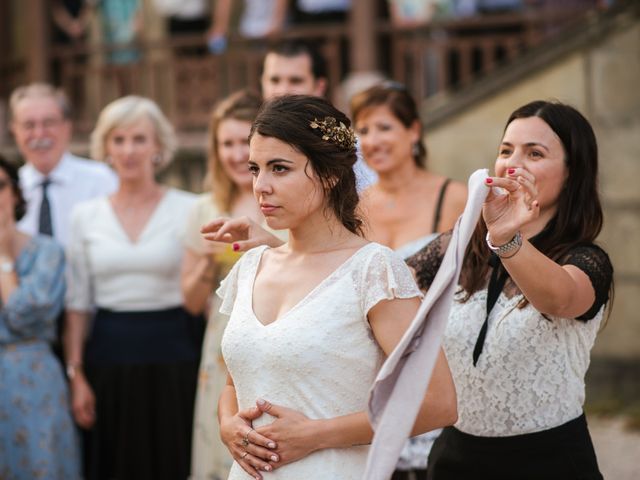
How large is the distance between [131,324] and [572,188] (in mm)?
2680

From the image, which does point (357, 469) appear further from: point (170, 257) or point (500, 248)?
point (170, 257)

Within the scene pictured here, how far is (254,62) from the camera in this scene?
10539 millimetres

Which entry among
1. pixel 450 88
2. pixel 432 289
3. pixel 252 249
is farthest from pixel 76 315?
pixel 450 88

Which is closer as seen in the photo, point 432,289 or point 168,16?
point 432,289

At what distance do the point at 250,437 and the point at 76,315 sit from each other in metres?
2.73

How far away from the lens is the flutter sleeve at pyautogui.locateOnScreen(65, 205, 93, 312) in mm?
5691

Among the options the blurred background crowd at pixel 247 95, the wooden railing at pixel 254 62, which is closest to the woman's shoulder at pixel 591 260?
the blurred background crowd at pixel 247 95

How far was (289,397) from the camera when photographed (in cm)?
313

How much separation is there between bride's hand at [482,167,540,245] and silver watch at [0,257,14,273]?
2933 mm

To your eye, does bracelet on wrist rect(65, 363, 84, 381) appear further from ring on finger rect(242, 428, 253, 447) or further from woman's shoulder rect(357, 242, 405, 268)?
woman's shoulder rect(357, 242, 405, 268)

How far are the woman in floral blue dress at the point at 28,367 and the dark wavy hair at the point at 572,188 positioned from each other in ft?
8.86

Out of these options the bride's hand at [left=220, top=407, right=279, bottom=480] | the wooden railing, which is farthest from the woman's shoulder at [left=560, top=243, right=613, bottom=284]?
the wooden railing

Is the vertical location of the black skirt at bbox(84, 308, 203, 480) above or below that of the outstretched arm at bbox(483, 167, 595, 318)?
below

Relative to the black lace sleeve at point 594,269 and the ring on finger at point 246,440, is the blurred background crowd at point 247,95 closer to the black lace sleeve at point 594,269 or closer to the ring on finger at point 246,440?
the black lace sleeve at point 594,269
